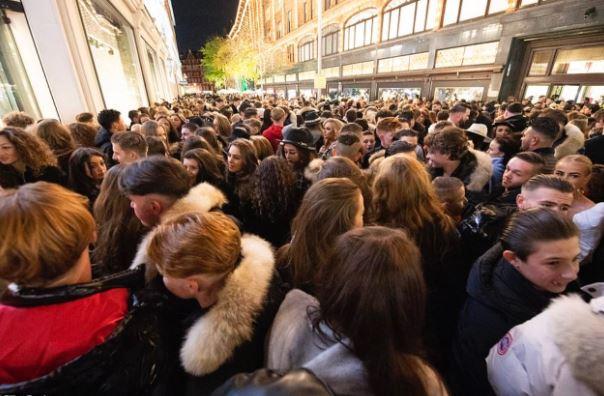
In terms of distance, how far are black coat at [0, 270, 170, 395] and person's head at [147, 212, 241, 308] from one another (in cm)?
19

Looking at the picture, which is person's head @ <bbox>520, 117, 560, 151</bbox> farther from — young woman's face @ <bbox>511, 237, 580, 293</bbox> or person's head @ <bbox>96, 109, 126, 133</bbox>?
person's head @ <bbox>96, 109, 126, 133</bbox>

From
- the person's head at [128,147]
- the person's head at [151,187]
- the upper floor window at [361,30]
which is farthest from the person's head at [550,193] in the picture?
the upper floor window at [361,30]

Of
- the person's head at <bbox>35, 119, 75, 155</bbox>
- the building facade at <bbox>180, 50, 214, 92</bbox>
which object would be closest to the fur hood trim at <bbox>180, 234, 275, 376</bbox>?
the person's head at <bbox>35, 119, 75, 155</bbox>

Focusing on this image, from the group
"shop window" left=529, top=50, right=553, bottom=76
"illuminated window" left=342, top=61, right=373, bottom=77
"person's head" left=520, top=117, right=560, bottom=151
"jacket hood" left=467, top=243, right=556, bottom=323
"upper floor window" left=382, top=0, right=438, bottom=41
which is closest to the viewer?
"jacket hood" left=467, top=243, right=556, bottom=323

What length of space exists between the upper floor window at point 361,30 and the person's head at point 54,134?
2285 centimetres

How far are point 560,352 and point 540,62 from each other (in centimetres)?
1468

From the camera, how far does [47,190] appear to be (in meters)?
1.15

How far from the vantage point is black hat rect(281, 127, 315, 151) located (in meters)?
3.53

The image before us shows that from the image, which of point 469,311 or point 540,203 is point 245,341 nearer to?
point 469,311

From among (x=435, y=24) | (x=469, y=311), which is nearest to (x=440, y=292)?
(x=469, y=311)

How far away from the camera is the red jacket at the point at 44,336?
0.97m

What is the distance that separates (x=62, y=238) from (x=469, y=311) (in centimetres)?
207

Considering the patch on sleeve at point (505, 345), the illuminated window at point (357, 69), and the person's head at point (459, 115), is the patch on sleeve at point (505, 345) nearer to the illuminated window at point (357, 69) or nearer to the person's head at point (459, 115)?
the person's head at point (459, 115)

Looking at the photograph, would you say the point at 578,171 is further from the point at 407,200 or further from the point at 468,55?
the point at 468,55
